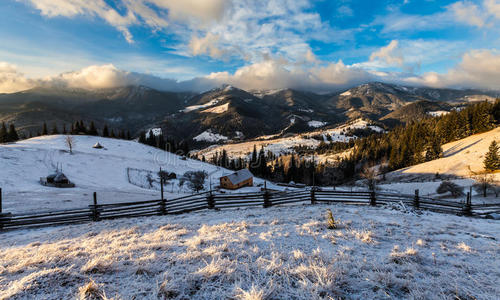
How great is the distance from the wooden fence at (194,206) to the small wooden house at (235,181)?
42.2 meters

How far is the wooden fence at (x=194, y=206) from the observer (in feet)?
41.2

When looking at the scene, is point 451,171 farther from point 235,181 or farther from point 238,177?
point 235,181

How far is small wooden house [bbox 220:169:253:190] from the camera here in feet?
198

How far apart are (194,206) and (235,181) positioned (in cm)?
4495

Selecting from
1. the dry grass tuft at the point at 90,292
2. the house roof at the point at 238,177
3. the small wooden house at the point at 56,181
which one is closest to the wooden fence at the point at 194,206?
the dry grass tuft at the point at 90,292

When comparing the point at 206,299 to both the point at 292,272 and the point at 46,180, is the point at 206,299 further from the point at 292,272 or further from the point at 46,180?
the point at 46,180

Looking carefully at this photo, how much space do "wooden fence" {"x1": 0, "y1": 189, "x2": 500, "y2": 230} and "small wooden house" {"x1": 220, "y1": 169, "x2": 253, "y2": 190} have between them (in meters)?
42.2

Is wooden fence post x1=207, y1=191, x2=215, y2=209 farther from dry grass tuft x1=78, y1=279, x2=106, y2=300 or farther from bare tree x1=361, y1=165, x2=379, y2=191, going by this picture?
bare tree x1=361, y1=165, x2=379, y2=191

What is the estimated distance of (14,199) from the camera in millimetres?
20000

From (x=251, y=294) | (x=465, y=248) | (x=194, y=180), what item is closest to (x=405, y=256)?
(x=465, y=248)

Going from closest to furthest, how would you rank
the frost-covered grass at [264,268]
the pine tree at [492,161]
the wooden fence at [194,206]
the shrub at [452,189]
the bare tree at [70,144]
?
the frost-covered grass at [264,268] < the wooden fence at [194,206] < the shrub at [452,189] < the pine tree at [492,161] < the bare tree at [70,144]

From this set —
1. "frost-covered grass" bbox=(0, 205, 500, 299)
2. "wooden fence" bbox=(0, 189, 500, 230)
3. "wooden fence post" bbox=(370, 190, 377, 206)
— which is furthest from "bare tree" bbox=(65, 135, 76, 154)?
"wooden fence post" bbox=(370, 190, 377, 206)

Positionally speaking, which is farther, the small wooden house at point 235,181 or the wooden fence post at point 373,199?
the small wooden house at point 235,181

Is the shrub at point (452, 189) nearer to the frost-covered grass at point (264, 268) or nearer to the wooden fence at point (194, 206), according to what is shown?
the wooden fence at point (194, 206)
